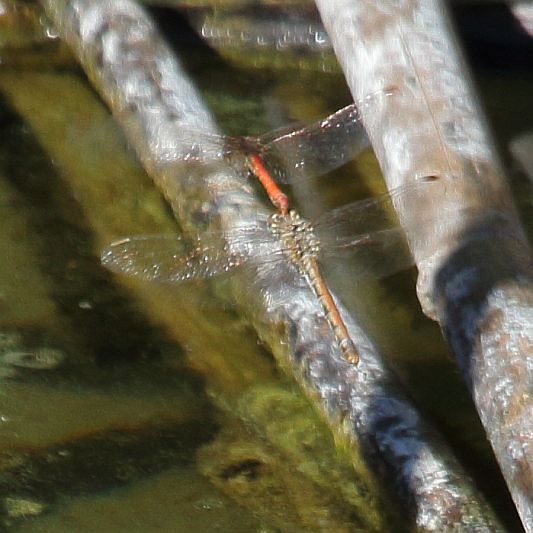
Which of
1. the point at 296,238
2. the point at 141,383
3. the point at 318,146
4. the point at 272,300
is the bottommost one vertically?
the point at 141,383

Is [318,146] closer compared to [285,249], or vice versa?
[285,249]

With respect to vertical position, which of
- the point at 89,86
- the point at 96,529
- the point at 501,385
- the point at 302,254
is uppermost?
the point at 89,86

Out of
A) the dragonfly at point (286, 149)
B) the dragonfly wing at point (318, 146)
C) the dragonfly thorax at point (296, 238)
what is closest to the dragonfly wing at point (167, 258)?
the dragonfly thorax at point (296, 238)

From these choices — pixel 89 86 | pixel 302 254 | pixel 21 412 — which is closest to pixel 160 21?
pixel 89 86

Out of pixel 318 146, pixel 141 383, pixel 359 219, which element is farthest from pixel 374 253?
pixel 141 383

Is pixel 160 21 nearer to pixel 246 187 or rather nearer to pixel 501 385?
pixel 246 187

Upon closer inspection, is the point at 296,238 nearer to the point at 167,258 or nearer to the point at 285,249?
the point at 285,249
